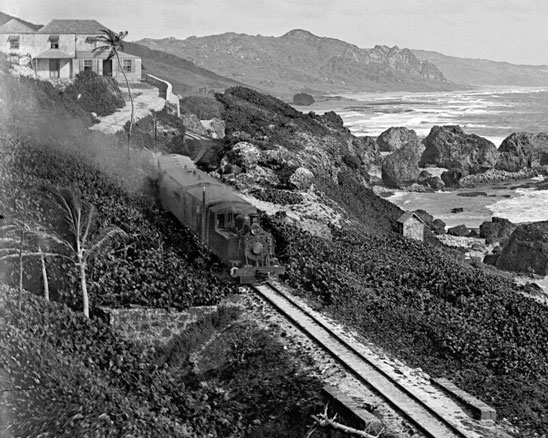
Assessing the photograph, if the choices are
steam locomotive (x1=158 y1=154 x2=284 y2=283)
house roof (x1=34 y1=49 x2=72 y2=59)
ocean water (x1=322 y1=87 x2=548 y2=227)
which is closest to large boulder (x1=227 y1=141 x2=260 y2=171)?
steam locomotive (x1=158 y1=154 x2=284 y2=283)

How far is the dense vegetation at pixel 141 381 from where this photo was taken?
56.4 ft

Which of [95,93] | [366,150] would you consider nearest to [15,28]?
[95,93]

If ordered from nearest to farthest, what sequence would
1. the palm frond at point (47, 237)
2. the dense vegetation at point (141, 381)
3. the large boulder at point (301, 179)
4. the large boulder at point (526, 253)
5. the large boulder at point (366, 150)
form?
the dense vegetation at point (141, 381), the palm frond at point (47, 237), the large boulder at point (301, 179), the large boulder at point (526, 253), the large boulder at point (366, 150)

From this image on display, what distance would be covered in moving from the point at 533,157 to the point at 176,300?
221 ft

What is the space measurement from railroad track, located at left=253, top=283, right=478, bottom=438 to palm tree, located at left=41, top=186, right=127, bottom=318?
5.17 meters

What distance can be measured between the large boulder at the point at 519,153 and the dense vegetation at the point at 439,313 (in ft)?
161

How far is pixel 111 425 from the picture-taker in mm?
17125

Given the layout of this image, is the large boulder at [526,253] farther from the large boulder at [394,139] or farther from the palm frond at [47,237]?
the large boulder at [394,139]

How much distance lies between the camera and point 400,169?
77.1 m

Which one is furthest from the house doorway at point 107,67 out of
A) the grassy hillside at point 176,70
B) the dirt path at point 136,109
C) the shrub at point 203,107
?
the grassy hillside at point 176,70

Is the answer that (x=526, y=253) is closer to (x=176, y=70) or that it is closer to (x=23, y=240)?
(x=23, y=240)

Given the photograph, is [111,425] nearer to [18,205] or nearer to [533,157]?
[18,205]

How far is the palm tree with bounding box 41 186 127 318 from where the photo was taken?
2442 centimetres

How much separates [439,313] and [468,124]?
340ft
